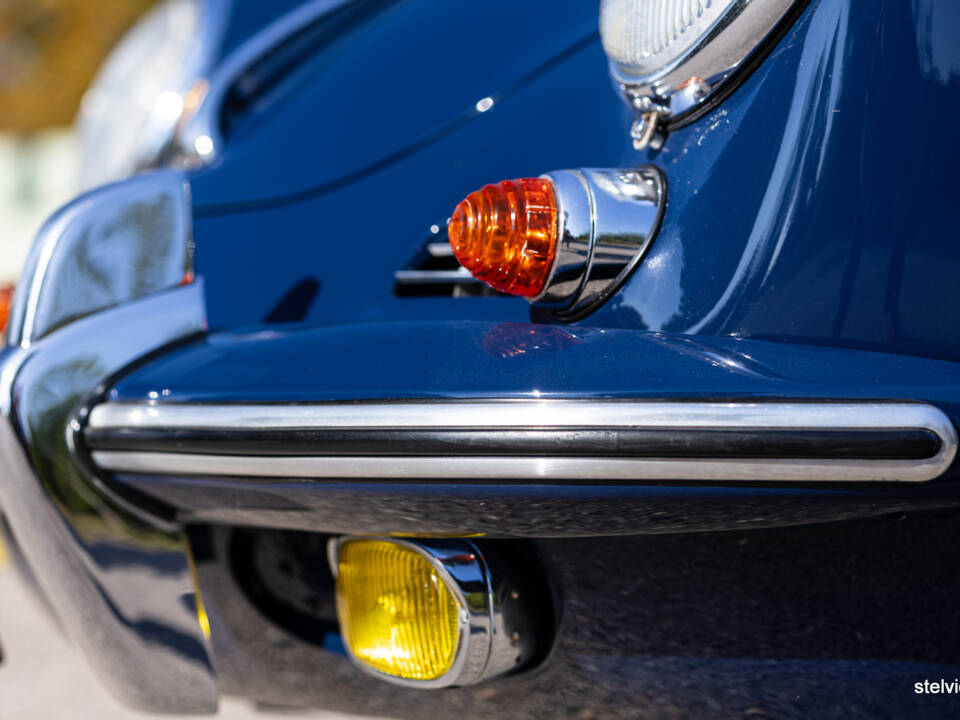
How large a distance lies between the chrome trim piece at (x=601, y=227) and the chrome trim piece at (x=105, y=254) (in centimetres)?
62

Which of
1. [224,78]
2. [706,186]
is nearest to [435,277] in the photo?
[706,186]

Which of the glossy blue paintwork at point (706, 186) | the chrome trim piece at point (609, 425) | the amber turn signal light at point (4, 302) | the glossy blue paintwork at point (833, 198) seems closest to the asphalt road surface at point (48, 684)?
the amber turn signal light at point (4, 302)

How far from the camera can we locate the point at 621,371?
1031 mm

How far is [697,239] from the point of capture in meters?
1.18

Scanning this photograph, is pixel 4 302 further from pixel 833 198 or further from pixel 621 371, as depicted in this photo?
pixel 833 198

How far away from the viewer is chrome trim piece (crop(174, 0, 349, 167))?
1.96 metres

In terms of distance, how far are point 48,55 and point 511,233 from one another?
25533mm

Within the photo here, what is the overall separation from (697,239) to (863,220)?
0.19 metres

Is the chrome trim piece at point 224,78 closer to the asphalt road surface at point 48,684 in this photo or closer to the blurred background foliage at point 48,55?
the asphalt road surface at point 48,684

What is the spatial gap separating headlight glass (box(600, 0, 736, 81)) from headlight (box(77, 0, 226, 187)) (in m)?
1.13

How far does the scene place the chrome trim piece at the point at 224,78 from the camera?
196cm

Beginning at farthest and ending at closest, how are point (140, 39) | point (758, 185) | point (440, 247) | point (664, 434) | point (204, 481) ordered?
point (140, 39)
point (440, 247)
point (204, 481)
point (758, 185)
point (664, 434)

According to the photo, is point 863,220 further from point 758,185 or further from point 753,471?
point 753,471

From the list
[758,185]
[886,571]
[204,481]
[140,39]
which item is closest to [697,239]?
[758,185]
